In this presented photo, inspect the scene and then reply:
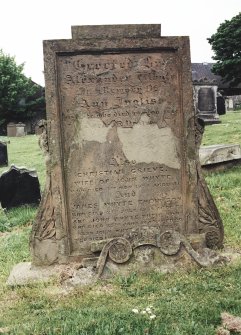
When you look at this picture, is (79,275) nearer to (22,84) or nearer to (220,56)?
(22,84)

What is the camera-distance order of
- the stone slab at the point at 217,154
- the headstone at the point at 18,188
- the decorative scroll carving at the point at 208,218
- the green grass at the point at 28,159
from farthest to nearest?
the green grass at the point at 28,159 < the stone slab at the point at 217,154 < the headstone at the point at 18,188 < the decorative scroll carving at the point at 208,218

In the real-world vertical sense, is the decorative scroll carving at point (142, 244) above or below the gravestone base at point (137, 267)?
above

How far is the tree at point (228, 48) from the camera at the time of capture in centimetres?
4091

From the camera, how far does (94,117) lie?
5469 mm

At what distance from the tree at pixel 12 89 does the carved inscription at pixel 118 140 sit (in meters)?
33.1

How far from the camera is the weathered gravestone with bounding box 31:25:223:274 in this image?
544 centimetres

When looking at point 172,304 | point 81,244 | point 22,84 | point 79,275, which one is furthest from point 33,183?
point 22,84

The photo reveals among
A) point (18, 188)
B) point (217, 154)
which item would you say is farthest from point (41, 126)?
point (217, 154)

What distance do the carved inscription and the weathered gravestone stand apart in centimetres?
1

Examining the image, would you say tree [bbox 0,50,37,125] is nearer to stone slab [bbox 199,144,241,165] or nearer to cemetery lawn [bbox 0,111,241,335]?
stone slab [bbox 199,144,241,165]

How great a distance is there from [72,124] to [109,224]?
4.01 ft

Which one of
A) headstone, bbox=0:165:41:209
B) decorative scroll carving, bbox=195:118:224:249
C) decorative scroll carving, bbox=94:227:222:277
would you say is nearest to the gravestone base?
decorative scroll carving, bbox=94:227:222:277

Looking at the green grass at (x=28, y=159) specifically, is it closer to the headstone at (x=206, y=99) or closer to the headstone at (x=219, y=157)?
the headstone at (x=219, y=157)

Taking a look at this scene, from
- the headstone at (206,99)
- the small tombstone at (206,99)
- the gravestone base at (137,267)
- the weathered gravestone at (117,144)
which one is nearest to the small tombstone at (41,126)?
the weathered gravestone at (117,144)
